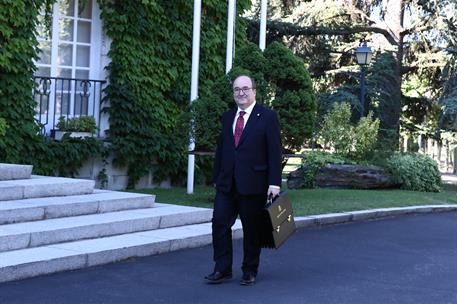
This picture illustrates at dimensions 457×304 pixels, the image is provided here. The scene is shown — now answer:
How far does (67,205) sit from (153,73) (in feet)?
17.8

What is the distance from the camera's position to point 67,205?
8047mm

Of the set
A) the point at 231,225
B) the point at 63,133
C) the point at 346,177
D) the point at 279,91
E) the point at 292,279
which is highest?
the point at 279,91

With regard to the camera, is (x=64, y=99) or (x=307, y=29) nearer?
(x=64, y=99)

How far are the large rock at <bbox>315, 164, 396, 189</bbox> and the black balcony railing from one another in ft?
18.5

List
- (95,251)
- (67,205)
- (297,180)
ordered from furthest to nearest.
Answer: (297,180)
(67,205)
(95,251)

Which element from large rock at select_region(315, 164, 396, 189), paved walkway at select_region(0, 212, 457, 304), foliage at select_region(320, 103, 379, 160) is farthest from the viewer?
foliage at select_region(320, 103, 379, 160)

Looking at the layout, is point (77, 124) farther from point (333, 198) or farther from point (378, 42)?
point (378, 42)

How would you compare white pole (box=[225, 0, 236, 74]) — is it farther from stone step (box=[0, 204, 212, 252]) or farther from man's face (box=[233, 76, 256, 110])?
man's face (box=[233, 76, 256, 110])

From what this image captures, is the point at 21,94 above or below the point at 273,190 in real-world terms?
above

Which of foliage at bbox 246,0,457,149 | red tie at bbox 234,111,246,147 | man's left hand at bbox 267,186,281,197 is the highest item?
foliage at bbox 246,0,457,149

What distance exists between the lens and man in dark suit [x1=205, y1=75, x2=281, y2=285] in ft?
19.8

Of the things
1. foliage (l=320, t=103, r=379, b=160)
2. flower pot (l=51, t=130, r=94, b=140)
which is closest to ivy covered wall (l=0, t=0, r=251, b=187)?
flower pot (l=51, t=130, r=94, b=140)

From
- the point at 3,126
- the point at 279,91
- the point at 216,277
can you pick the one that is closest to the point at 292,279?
the point at 216,277

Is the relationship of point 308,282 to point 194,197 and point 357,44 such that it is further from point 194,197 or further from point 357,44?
point 357,44
